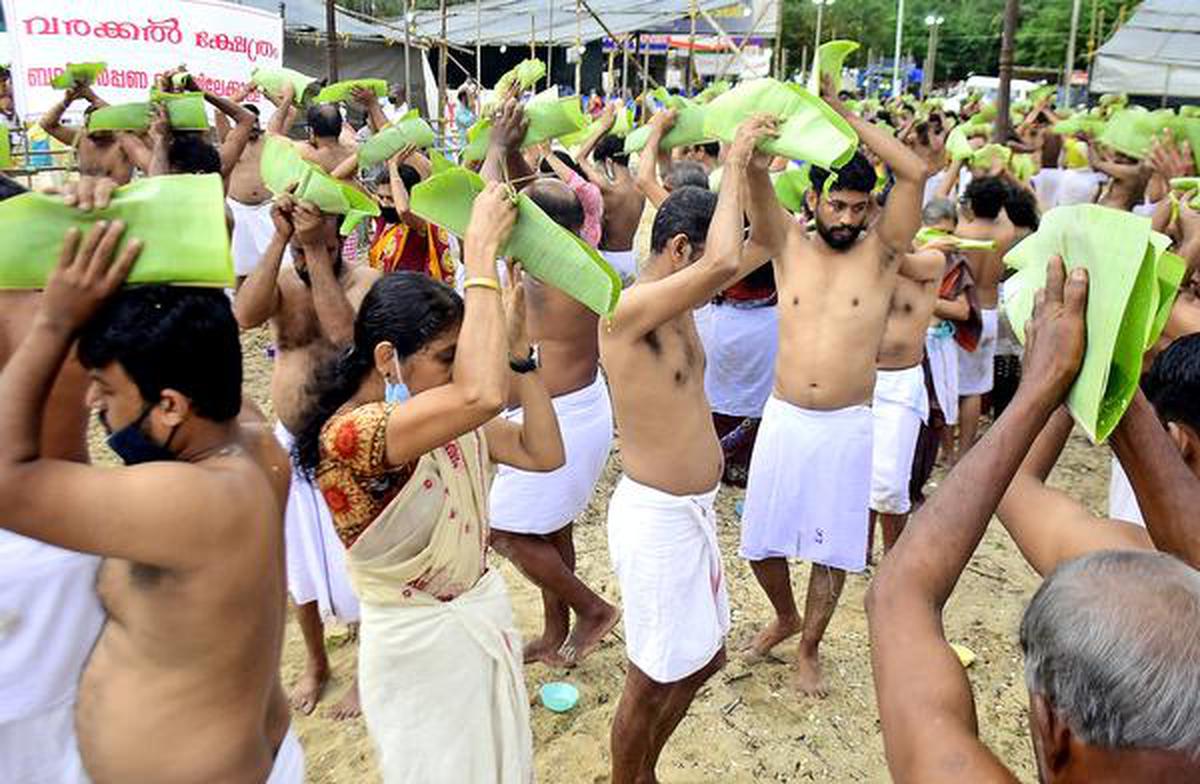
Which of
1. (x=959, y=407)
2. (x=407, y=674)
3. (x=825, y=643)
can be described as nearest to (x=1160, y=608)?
(x=407, y=674)

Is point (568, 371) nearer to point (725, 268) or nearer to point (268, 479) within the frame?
point (725, 268)

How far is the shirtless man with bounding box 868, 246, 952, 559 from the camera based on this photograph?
4.52 meters

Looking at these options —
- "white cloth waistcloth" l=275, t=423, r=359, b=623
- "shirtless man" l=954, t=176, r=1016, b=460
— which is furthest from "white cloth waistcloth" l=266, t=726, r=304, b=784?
"shirtless man" l=954, t=176, r=1016, b=460

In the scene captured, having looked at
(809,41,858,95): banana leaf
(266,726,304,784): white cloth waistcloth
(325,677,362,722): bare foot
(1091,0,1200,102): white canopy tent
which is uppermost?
(1091,0,1200,102): white canopy tent

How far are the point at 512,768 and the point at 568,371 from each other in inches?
73.8

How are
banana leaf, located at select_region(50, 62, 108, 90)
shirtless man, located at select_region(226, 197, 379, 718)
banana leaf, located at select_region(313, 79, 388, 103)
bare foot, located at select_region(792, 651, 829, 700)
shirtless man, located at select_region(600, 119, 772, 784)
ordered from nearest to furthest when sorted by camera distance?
shirtless man, located at select_region(600, 119, 772, 784)
shirtless man, located at select_region(226, 197, 379, 718)
bare foot, located at select_region(792, 651, 829, 700)
banana leaf, located at select_region(313, 79, 388, 103)
banana leaf, located at select_region(50, 62, 108, 90)

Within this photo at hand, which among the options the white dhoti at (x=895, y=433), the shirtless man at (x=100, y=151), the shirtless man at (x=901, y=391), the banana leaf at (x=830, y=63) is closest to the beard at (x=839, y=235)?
the banana leaf at (x=830, y=63)

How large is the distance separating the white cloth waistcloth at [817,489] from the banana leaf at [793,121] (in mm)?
1316

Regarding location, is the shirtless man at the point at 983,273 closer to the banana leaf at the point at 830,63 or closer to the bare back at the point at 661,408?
the banana leaf at the point at 830,63

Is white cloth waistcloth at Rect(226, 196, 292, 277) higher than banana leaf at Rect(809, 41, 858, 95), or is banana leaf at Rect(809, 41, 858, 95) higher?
banana leaf at Rect(809, 41, 858, 95)

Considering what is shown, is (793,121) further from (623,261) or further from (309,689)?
(623,261)

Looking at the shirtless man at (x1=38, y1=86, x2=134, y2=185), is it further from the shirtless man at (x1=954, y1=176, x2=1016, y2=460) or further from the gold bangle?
the shirtless man at (x1=954, y1=176, x2=1016, y2=460)

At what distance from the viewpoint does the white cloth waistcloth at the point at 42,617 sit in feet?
6.27

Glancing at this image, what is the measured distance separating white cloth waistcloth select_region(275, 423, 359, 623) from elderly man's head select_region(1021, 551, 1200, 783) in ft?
9.44
